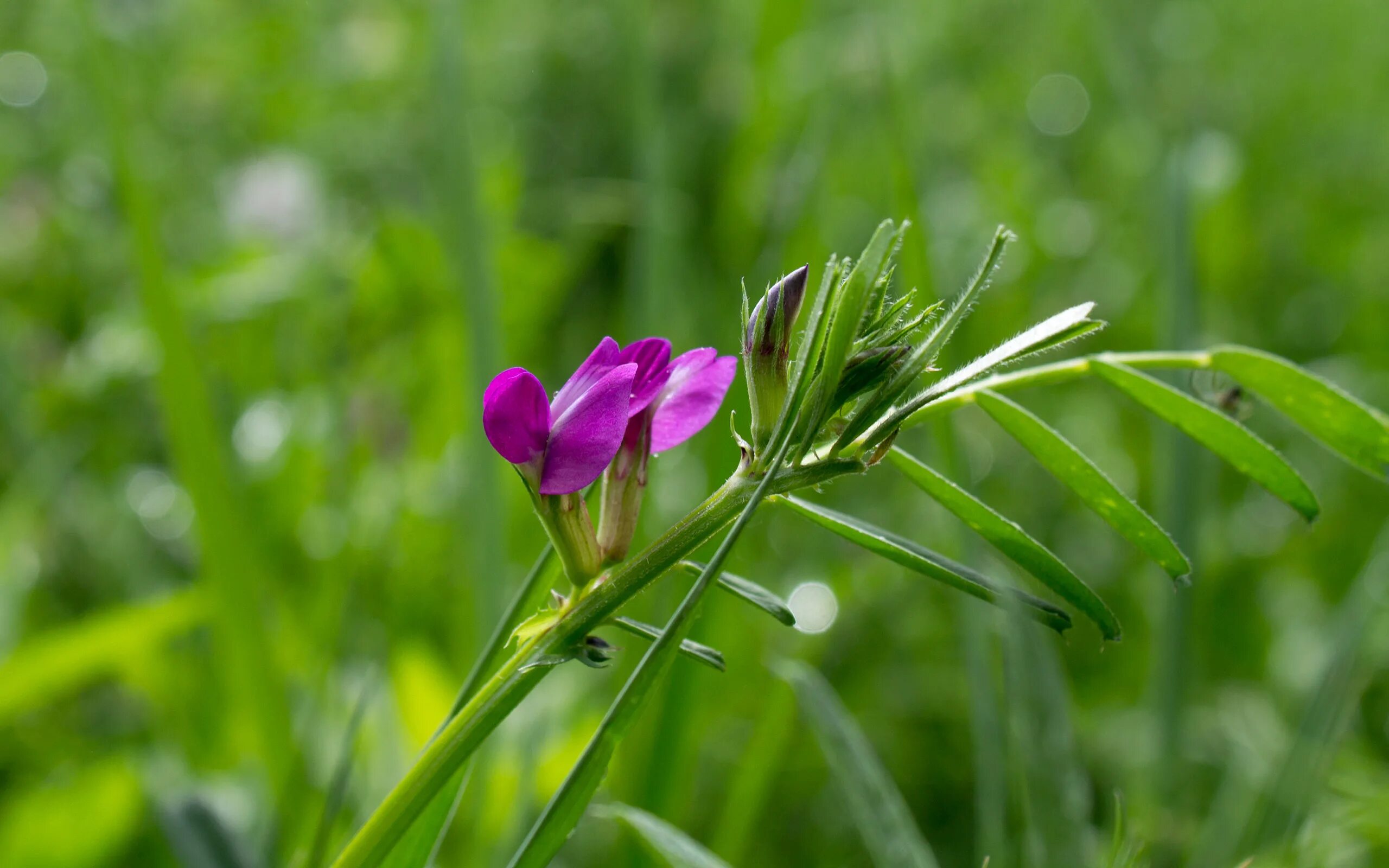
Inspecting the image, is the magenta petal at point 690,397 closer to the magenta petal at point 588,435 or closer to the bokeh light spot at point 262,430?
the magenta petal at point 588,435

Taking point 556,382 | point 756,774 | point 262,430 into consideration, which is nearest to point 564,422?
point 756,774

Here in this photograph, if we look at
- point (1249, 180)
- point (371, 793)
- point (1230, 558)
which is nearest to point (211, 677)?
point (371, 793)

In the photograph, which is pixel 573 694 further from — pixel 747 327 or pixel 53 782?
pixel 747 327

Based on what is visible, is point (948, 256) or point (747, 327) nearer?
point (747, 327)

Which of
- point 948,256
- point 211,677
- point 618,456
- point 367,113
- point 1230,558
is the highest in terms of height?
point 367,113

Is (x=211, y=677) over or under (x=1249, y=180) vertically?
under

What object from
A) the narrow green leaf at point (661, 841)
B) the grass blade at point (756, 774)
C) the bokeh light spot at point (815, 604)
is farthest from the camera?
the bokeh light spot at point (815, 604)

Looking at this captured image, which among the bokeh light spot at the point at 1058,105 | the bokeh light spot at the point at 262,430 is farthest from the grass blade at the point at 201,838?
the bokeh light spot at the point at 1058,105

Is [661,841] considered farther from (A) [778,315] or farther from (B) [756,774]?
(B) [756,774]
